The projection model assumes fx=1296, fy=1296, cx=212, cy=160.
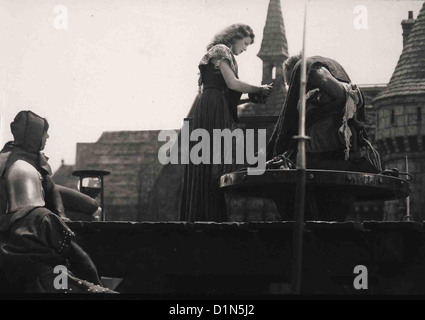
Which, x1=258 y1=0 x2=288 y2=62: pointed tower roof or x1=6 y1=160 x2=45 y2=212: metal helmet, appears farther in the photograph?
x1=258 y1=0 x2=288 y2=62: pointed tower roof

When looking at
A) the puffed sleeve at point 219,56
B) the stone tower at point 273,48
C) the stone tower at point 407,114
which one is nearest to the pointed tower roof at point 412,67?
the stone tower at point 407,114

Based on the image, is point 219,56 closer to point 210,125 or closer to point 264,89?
point 264,89

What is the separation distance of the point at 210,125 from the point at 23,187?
220cm

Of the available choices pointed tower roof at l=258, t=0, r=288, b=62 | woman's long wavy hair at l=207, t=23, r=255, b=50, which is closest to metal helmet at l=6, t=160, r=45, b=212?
woman's long wavy hair at l=207, t=23, r=255, b=50

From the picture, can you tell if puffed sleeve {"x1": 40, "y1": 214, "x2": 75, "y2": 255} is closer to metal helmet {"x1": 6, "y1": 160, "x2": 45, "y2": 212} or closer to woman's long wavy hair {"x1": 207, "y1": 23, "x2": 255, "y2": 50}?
metal helmet {"x1": 6, "y1": 160, "x2": 45, "y2": 212}

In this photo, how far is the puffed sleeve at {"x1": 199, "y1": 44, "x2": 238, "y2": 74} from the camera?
11836mm

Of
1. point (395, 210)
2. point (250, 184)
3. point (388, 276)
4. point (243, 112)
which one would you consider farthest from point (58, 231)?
point (243, 112)

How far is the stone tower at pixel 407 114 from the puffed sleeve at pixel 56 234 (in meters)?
50.8

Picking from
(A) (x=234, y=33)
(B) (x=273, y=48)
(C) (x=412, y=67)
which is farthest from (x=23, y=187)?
(B) (x=273, y=48)

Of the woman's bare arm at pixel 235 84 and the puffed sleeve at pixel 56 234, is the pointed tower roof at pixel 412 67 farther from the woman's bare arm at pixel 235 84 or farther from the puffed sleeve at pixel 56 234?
the puffed sleeve at pixel 56 234

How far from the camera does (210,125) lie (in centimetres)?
1195
